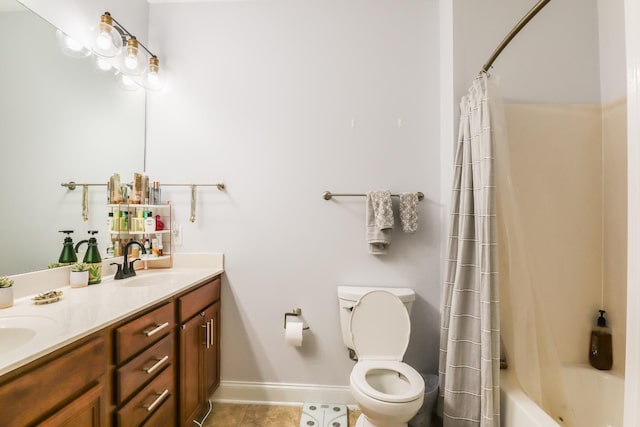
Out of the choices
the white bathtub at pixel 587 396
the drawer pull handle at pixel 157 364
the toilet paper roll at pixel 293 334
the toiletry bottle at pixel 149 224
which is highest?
the toiletry bottle at pixel 149 224

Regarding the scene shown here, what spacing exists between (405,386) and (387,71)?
1.98 metres

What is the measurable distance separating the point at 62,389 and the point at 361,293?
53.5 inches

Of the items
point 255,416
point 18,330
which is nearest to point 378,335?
point 255,416

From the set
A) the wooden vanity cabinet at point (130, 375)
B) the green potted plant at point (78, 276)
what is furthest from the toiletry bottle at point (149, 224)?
the wooden vanity cabinet at point (130, 375)

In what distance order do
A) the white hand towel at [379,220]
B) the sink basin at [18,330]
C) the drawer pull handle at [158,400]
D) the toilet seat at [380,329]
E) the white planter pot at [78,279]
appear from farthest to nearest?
the white hand towel at [379,220] < the toilet seat at [380,329] < the white planter pot at [78,279] < the drawer pull handle at [158,400] < the sink basin at [18,330]

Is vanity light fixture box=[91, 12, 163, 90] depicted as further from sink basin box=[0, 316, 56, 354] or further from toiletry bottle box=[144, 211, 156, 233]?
sink basin box=[0, 316, 56, 354]

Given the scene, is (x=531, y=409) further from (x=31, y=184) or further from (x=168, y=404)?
(x=31, y=184)

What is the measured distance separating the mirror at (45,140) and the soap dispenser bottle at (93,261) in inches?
3.9

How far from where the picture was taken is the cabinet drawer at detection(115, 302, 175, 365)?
3.29 ft

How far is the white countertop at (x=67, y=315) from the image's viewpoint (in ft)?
2.44

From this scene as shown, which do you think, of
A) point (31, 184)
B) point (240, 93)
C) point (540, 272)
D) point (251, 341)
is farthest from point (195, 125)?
point (540, 272)

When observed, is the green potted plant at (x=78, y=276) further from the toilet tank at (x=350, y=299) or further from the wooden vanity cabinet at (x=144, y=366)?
the toilet tank at (x=350, y=299)

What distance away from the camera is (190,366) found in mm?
1476

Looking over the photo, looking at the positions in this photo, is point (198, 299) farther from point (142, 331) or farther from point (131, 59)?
point (131, 59)
